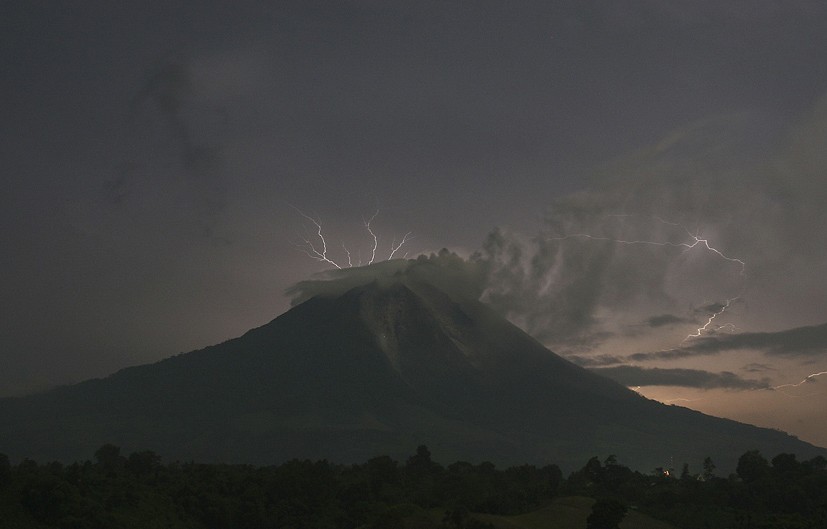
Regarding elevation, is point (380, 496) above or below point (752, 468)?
below

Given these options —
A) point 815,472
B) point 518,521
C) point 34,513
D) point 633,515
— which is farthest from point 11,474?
point 815,472

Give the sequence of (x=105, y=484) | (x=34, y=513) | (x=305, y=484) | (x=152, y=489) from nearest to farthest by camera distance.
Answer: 1. (x=34, y=513)
2. (x=105, y=484)
3. (x=152, y=489)
4. (x=305, y=484)

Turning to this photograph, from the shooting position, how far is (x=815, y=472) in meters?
139

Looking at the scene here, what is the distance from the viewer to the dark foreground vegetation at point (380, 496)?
3740 inches

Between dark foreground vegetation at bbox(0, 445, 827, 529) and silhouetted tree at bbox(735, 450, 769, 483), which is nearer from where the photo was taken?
dark foreground vegetation at bbox(0, 445, 827, 529)

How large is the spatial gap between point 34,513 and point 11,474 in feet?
25.2

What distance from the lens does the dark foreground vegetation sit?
312 feet

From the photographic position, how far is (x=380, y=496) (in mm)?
127250

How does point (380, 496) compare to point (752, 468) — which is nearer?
point (380, 496)

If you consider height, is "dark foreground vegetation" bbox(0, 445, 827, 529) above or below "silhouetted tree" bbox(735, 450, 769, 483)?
below

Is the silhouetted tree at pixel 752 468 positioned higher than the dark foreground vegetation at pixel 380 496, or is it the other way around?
the silhouetted tree at pixel 752 468

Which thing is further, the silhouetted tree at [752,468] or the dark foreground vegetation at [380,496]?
the silhouetted tree at [752,468]

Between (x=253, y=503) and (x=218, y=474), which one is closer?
(x=253, y=503)

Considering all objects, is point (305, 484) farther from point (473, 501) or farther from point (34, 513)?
point (34, 513)
